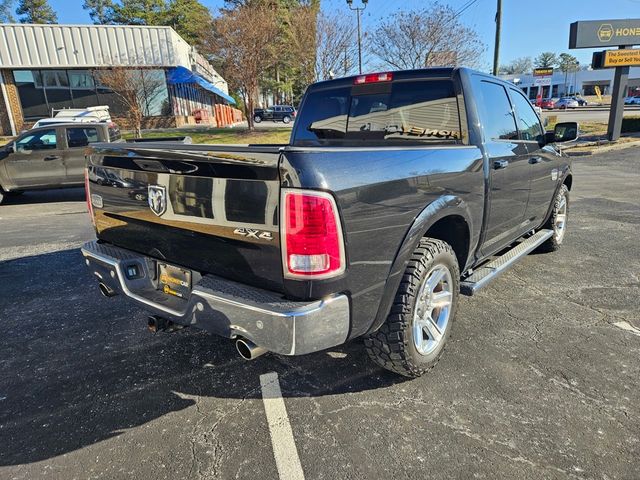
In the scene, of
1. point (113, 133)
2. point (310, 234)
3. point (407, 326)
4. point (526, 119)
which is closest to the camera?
point (310, 234)

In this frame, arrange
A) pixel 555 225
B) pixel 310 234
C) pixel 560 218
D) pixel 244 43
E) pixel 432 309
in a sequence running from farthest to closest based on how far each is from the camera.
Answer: pixel 244 43 → pixel 560 218 → pixel 555 225 → pixel 432 309 → pixel 310 234

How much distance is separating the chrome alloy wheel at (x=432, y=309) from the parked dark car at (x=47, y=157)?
943cm

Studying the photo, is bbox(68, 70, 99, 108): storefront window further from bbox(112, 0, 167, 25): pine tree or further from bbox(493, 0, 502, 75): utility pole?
bbox(112, 0, 167, 25): pine tree

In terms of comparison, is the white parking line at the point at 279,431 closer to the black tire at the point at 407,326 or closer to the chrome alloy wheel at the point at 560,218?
the black tire at the point at 407,326

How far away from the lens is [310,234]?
2.01m

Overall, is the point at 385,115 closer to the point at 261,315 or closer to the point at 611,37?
the point at 261,315

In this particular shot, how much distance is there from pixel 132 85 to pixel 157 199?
886 inches

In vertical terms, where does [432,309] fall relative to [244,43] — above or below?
below

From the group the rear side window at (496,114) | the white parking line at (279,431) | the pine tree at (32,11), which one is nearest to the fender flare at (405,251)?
the white parking line at (279,431)

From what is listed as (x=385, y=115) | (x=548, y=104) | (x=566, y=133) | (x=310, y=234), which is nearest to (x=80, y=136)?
(x=385, y=115)

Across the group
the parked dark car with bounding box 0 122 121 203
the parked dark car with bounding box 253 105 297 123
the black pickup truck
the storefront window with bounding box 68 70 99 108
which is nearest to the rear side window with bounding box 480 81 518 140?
the black pickup truck

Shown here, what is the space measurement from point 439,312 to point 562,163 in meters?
3.18

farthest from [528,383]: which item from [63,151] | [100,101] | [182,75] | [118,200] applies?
[100,101]

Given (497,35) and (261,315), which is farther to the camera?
(497,35)
